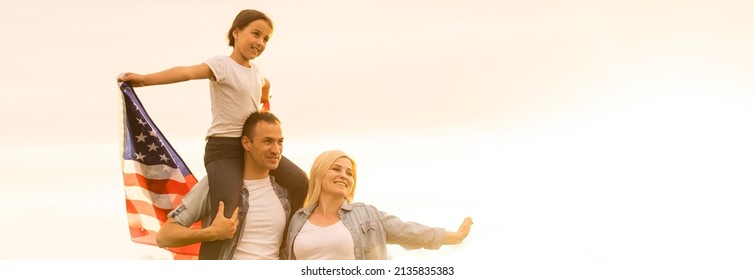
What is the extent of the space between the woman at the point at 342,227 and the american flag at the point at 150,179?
1.26 meters

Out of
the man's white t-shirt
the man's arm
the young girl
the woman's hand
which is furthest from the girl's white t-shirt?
the woman's hand

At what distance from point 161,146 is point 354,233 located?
1.94 meters

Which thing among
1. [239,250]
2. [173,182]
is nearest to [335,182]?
[239,250]

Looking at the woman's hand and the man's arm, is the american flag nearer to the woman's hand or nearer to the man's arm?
the man's arm

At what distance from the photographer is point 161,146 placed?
28.3ft

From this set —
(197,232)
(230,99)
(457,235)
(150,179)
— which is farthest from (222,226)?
(457,235)

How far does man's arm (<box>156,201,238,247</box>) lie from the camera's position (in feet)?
25.5

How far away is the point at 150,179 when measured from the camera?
8641 mm

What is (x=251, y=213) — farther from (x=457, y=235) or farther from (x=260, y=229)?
(x=457, y=235)

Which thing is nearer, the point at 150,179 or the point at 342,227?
the point at 342,227

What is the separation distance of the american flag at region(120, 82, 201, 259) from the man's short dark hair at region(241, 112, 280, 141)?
1.04 metres

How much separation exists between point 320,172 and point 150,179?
1623 mm

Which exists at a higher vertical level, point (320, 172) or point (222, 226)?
point (320, 172)

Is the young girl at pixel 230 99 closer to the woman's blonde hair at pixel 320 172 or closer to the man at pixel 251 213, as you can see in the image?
the man at pixel 251 213
